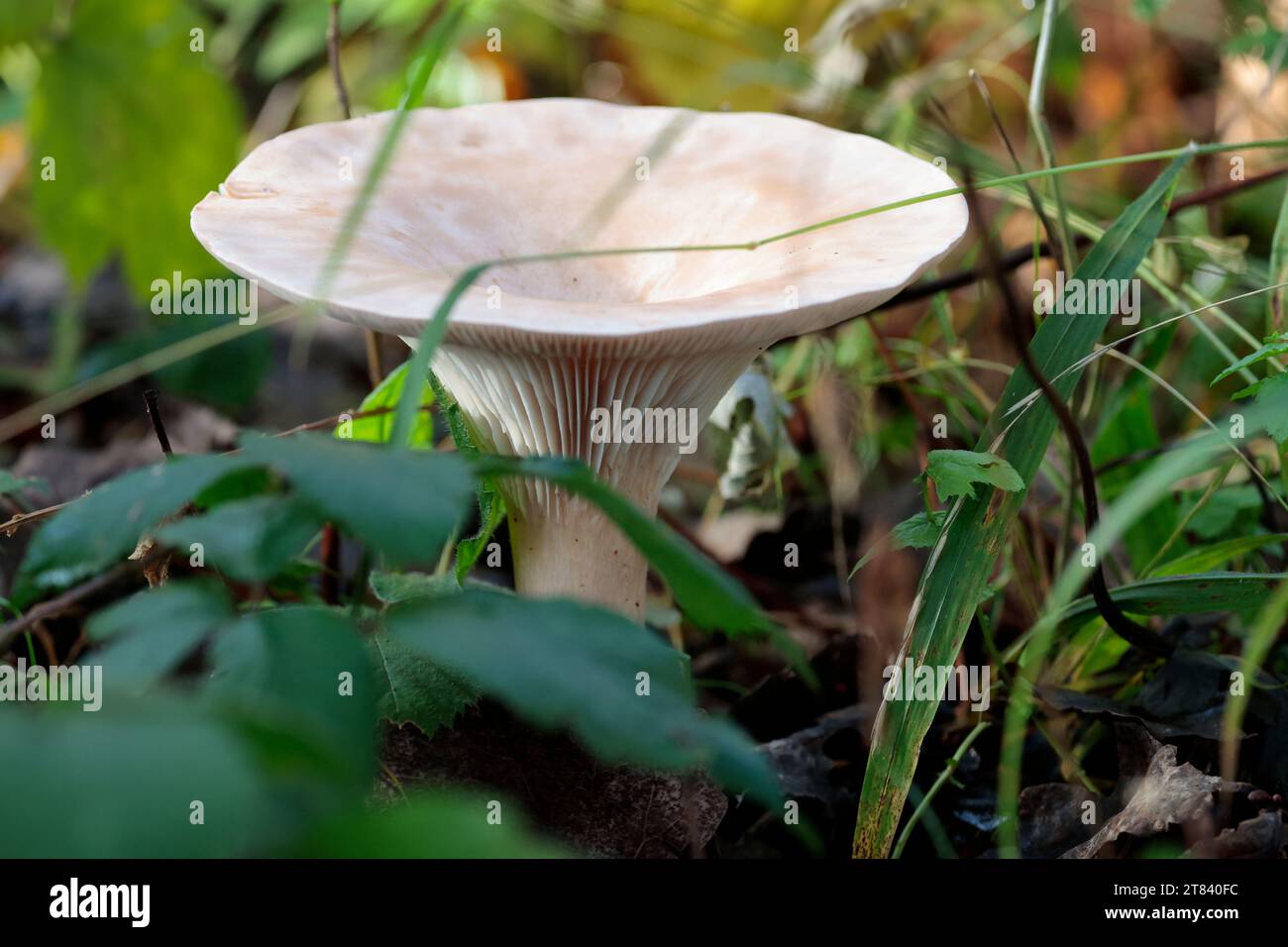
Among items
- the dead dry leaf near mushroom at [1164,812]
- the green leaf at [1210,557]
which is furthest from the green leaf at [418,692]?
the green leaf at [1210,557]

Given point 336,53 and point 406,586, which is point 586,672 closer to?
point 406,586

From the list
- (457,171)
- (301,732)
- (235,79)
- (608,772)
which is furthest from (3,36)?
(235,79)

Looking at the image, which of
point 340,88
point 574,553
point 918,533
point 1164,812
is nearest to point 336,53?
point 340,88

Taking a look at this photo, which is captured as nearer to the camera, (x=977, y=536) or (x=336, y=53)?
(x=977, y=536)

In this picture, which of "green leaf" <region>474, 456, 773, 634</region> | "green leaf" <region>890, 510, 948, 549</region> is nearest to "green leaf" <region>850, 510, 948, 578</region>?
"green leaf" <region>890, 510, 948, 549</region>

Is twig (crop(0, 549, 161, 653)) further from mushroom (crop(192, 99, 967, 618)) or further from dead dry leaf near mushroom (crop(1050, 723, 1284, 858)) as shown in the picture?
dead dry leaf near mushroom (crop(1050, 723, 1284, 858))

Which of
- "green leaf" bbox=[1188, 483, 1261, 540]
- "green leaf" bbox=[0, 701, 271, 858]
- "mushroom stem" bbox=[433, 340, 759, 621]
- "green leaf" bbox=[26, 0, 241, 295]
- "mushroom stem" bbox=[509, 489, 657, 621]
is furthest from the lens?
"green leaf" bbox=[26, 0, 241, 295]

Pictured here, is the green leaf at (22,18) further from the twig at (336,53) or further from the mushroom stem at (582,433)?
the mushroom stem at (582,433)
